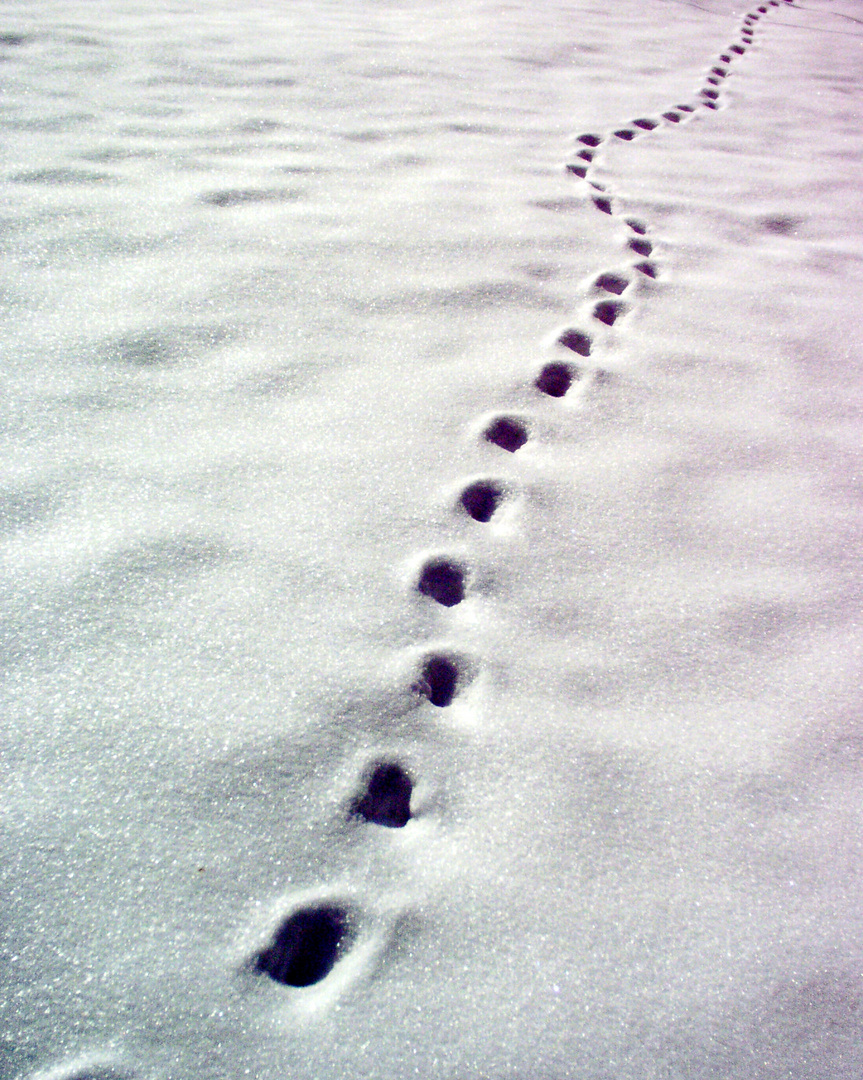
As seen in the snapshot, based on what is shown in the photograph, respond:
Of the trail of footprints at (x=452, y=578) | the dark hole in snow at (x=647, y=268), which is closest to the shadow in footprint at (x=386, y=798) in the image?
the trail of footprints at (x=452, y=578)

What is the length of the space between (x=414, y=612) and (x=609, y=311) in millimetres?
953

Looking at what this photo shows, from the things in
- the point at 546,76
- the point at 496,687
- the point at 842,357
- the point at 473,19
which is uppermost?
the point at 473,19

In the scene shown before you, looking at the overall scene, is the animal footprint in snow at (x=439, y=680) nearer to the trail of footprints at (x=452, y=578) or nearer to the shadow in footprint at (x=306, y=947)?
the trail of footprints at (x=452, y=578)

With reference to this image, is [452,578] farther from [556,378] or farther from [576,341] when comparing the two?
[576,341]

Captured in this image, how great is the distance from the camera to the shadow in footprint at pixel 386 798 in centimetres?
86

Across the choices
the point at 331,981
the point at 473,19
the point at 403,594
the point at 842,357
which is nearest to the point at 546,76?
the point at 473,19

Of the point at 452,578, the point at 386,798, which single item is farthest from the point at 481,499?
the point at 386,798

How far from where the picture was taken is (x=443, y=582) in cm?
112

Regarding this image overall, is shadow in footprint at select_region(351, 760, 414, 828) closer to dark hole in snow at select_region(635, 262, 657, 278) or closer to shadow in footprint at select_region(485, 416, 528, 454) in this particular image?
shadow in footprint at select_region(485, 416, 528, 454)

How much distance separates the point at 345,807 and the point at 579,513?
1.96 ft

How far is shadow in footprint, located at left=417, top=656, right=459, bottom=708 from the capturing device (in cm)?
98

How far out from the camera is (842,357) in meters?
1.62

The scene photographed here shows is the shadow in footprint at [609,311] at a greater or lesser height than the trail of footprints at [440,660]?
greater

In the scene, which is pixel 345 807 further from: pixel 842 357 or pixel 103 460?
pixel 842 357
